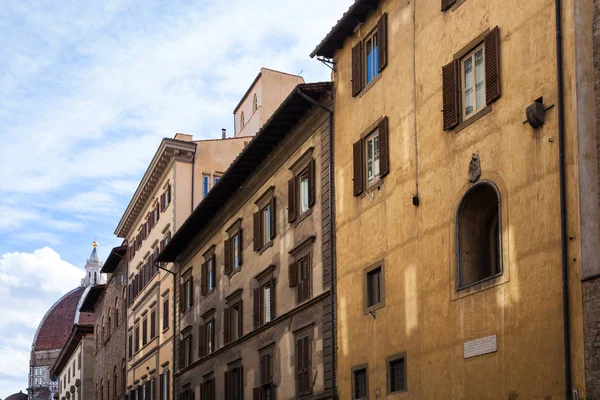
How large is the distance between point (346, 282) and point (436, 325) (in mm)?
5567

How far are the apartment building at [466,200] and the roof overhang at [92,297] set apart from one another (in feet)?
164

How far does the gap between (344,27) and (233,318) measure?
550 inches

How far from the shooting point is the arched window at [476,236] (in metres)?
21.6

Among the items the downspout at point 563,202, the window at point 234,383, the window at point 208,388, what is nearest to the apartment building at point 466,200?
the downspout at point 563,202

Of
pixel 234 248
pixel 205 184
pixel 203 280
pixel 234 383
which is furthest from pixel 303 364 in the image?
pixel 205 184

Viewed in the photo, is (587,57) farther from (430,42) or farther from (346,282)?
(346,282)

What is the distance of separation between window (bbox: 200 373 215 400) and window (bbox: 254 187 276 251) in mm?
7088

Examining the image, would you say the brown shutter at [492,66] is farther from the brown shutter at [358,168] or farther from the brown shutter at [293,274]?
the brown shutter at [293,274]

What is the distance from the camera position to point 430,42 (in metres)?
23.8

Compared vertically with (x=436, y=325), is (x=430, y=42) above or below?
above

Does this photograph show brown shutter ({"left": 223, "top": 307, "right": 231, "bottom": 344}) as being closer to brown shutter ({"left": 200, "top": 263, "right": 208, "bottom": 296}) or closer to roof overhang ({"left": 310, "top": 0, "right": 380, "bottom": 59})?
brown shutter ({"left": 200, "top": 263, "right": 208, "bottom": 296})

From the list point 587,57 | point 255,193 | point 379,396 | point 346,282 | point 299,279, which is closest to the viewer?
point 587,57

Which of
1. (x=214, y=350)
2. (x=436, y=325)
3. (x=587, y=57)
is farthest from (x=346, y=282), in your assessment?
(x=214, y=350)

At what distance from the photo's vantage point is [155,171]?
174 feet
